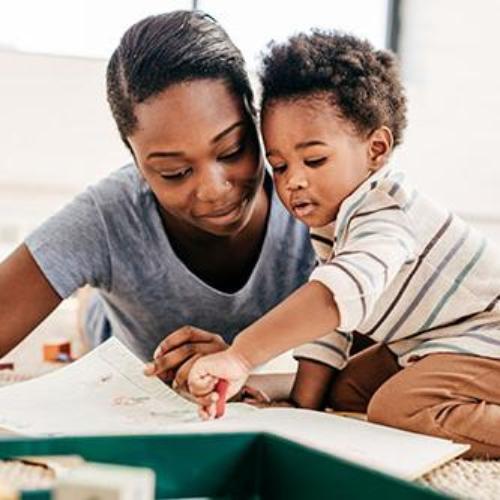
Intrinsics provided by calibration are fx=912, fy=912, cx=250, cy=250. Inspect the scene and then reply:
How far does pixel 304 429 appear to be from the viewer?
80 cm

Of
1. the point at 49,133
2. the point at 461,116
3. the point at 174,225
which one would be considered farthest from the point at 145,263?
the point at 461,116

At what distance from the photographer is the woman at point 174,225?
944mm

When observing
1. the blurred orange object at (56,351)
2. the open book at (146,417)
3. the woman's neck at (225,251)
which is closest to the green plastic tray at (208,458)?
the open book at (146,417)

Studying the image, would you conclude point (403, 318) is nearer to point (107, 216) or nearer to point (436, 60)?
point (107, 216)

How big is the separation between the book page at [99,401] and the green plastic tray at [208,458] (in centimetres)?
33

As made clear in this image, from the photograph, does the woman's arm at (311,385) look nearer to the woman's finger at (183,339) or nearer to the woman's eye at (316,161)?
the woman's finger at (183,339)

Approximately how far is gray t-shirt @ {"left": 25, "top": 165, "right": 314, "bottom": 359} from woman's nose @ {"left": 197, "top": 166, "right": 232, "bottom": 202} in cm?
20

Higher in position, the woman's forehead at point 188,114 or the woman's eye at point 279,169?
the woman's forehead at point 188,114

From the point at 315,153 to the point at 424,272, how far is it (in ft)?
0.53

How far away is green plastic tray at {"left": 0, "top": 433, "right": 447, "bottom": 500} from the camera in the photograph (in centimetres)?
44

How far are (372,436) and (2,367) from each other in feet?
2.86

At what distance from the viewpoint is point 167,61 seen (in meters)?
0.96

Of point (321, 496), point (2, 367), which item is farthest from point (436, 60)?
point (321, 496)

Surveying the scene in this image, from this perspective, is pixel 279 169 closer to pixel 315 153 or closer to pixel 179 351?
pixel 315 153
